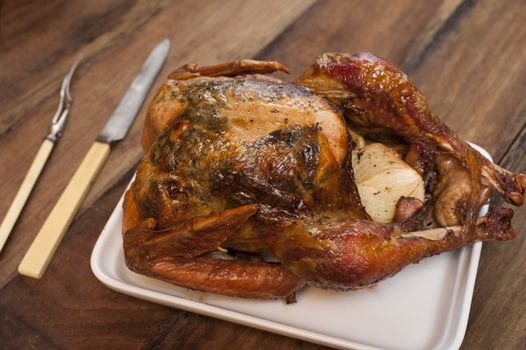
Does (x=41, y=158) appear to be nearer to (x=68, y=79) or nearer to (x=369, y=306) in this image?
(x=68, y=79)

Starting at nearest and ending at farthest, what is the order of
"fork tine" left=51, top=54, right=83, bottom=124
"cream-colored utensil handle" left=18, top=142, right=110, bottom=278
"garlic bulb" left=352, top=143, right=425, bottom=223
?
"garlic bulb" left=352, top=143, right=425, bottom=223
"cream-colored utensil handle" left=18, top=142, right=110, bottom=278
"fork tine" left=51, top=54, right=83, bottom=124

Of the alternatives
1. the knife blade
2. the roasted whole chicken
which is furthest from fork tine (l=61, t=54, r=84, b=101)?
the roasted whole chicken

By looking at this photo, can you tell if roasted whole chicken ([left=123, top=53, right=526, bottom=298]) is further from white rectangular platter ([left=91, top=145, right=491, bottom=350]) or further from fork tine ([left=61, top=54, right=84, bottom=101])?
fork tine ([left=61, top=54, right=84, bottom=101])

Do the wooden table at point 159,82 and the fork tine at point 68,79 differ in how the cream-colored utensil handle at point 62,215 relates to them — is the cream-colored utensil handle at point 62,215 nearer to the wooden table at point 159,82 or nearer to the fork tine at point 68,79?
the wooden table at point 159,82

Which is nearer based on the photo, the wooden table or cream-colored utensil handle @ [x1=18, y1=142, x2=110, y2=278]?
the wooden table

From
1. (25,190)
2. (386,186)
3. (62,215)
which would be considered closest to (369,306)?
(386,186)

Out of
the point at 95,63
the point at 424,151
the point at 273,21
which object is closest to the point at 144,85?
the point at 95,63

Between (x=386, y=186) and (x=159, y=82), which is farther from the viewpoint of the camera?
(x=159, y=82)
